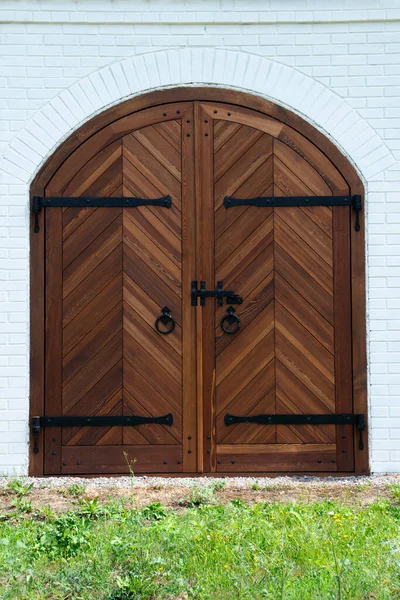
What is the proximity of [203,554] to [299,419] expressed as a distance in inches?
89.0

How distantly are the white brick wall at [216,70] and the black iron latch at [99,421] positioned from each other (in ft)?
4.10

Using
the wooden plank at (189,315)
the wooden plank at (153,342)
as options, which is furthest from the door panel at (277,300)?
A: the wooden plank at (153,342)

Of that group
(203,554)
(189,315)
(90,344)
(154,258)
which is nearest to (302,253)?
(189,315)

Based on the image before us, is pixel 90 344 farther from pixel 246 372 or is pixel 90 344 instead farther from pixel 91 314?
pixel 246 372

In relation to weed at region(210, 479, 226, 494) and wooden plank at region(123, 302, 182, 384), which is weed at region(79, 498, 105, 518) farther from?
wooden plank at region(123, 302, 182, 384)

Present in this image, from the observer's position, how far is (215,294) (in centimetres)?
634

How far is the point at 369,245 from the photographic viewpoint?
20.8ft

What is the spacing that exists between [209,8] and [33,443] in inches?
141

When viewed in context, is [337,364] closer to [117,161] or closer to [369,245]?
[369,245]

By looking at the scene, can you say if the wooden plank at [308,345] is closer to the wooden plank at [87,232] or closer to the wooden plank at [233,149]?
the wooden plank at [233,149]

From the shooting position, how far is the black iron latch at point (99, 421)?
629 centimetres

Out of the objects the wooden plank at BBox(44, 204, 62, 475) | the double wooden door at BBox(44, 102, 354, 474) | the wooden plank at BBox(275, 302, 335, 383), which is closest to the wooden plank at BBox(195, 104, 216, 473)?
the double wooden door at BBox(44, 102, 354, 474)

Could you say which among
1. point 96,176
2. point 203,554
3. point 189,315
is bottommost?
point 203,554

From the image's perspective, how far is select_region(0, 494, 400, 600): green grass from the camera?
3.88 metres
